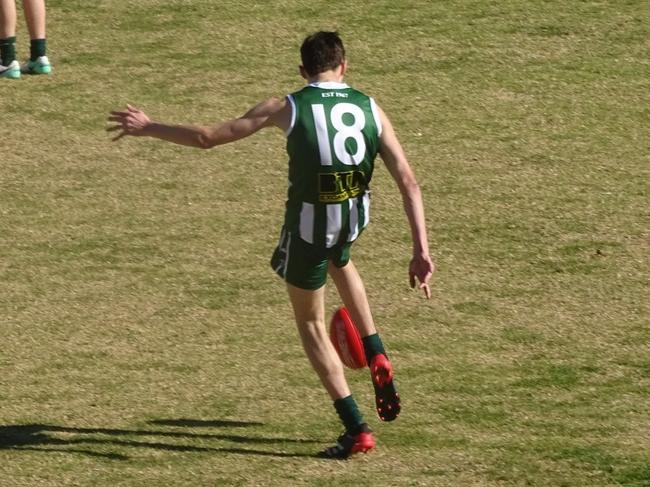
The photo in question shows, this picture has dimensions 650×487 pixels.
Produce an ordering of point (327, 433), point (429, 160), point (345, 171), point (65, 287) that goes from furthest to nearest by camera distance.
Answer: point (429, 160) < point (65, 287) < point (327, 433) < point (345, 171)

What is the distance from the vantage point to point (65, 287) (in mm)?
9672

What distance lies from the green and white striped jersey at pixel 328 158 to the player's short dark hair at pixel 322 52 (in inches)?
3.4

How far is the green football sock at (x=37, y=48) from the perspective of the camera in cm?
1273

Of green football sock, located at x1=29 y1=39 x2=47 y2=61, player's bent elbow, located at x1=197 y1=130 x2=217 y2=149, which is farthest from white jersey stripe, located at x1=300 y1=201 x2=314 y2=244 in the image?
green football sock, located at x1=29 y1=39 x2=47 y2=61

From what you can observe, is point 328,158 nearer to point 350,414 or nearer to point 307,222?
point 307,222

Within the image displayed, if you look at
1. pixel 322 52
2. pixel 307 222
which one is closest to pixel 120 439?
Result: pixel 307 222

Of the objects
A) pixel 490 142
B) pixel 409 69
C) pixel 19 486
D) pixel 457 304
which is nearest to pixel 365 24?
pixel 409 69

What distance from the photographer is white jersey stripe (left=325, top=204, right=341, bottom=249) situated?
7.22 m

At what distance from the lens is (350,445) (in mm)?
7387

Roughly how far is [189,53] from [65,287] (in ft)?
13.6

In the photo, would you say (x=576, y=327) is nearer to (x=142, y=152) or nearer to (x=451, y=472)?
(x=451, y=472)

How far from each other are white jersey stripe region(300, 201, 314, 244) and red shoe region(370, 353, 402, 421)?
29.4 inches

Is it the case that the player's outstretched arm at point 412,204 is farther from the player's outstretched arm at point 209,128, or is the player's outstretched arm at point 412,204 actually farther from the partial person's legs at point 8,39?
the partial person's legs at point 8,39

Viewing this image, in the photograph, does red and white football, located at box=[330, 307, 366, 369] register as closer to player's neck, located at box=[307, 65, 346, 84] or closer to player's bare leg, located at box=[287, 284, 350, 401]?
player's bare leg, located at box=[287, 284, 350, 401]
